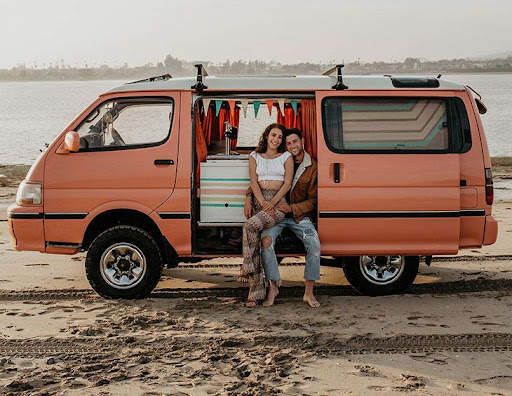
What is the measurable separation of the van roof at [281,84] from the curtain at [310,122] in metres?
0.21

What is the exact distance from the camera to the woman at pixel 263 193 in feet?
25.1

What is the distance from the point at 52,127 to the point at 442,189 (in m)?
47.9

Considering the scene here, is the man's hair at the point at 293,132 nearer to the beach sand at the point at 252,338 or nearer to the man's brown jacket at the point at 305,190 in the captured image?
the man's brown jacket at the point at 305,190

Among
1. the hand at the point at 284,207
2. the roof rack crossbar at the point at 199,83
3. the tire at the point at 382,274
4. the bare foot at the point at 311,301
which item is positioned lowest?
the bare foot at the point at 311,301

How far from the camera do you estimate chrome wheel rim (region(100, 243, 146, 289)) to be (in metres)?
7.85

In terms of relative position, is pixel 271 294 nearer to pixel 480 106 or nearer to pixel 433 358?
pixel 433 358

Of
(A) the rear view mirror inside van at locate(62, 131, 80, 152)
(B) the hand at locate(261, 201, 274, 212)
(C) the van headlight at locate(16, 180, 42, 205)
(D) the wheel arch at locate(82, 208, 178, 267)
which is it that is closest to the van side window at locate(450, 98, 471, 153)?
(B) the hand at locate(261, 201, 274, 212)

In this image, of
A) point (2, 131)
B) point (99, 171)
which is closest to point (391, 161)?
point (99, 171)

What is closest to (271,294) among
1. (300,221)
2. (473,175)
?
(300,221)

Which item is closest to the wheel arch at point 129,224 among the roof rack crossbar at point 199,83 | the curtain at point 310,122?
the roof rack crossbar at point 199,83

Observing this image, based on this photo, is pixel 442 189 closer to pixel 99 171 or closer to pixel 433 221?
pixel 433 221

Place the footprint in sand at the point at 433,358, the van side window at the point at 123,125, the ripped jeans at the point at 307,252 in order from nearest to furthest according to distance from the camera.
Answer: the footprint in sand at the point at 433,358 → the ripped jeans at the point at 307,252 → the van side window at the point at 123,125

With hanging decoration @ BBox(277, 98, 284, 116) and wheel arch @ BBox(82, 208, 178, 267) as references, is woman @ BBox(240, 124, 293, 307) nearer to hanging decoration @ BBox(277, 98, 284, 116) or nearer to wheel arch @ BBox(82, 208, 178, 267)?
hanging decoration @ BBox(277, 98, 284, 116)

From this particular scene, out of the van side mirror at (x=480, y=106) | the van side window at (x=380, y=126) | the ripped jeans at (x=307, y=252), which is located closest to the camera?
the ripped jeans at (x=307, y=252)
